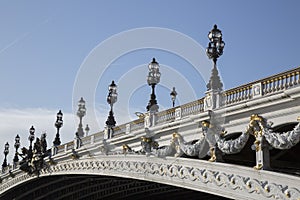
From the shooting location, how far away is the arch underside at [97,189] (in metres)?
31.5

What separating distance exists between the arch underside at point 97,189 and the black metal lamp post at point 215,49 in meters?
11.4

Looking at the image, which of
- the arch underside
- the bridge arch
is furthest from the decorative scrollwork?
the arch underside

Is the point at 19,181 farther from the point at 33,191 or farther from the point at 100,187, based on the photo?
the point at 100,187

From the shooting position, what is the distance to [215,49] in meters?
16.7

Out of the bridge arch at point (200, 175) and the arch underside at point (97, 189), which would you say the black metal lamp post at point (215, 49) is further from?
the arch underside at point (97, 189)

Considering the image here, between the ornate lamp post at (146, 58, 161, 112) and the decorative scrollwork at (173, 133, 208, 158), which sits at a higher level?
the ornate lamp post at (146, 58, 161, 112)

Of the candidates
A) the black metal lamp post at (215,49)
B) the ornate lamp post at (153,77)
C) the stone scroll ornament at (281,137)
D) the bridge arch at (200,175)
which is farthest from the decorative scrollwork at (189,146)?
the ornate lamp post at (153,77)

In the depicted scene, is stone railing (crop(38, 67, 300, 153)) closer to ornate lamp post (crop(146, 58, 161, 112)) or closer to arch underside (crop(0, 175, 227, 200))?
ornate lamp post (crop(146, 58, 161, 112))

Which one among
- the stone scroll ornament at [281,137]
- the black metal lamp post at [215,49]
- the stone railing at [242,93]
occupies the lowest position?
the stone scroll ornament at [281,137]

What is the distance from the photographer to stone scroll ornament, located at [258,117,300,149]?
1261cm

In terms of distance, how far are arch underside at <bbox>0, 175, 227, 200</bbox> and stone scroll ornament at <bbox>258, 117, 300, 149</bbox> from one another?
1398 centimetres

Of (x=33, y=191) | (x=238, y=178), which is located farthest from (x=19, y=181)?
(x=238, y=178)

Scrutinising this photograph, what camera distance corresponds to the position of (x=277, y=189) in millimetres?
13008

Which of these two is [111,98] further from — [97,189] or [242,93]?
[97,189]
